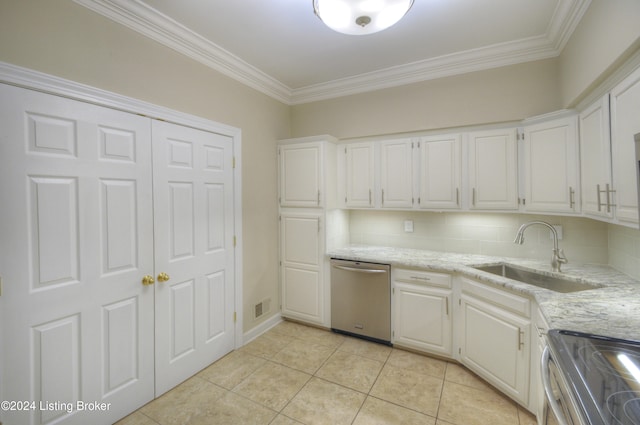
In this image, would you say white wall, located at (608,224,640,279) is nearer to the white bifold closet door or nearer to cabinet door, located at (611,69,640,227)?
cabinet door, located at (611,69,640,227)

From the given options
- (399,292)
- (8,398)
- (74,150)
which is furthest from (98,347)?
(399,292)

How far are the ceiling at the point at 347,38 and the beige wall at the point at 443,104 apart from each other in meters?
0.10

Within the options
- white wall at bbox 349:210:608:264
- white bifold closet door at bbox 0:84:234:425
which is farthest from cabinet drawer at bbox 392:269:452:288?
white bifold closet door at bbox 0:84:234:425

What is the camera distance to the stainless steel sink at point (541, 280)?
6.72 ft

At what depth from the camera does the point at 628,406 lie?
836 mm

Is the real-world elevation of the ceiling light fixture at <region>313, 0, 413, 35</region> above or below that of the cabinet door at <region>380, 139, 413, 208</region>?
above

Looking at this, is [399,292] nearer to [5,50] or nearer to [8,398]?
[8,398]

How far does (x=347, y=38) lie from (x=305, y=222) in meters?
1.85

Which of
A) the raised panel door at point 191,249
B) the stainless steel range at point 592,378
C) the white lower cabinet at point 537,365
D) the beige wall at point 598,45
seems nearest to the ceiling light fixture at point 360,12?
the beige wall at point 598,45

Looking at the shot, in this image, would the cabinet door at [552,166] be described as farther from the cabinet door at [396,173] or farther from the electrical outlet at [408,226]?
the electrical outlet at [408,226]

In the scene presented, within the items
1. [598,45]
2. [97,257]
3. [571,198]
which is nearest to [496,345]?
[571,198]

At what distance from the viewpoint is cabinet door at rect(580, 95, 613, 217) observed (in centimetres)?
171

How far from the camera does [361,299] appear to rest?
117 inches

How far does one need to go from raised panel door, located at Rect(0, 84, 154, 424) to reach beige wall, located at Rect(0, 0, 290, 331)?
0.75 feet
